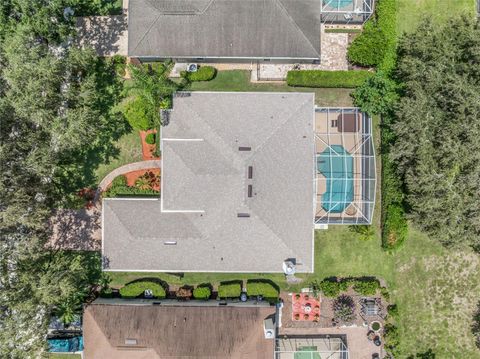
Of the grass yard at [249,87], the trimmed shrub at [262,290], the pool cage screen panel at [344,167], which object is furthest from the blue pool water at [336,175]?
the trimmed shrub at [262,290]

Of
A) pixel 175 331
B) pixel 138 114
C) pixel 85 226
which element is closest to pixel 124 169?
pixel 138 114

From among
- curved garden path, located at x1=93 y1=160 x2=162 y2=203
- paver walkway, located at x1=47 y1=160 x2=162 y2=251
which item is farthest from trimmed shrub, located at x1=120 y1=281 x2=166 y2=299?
curved garden path, located at x1=93 y1=160 x2=162 y2=203

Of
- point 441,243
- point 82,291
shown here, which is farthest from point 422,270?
point 82,291

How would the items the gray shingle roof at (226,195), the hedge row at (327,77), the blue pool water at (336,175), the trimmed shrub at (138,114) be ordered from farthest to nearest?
1. the hedge row at (327,77)
2. the blue pool water at (336,175)
3. the trimmed shrub at (138,114)
4. the gray shingle roof at (226,195)

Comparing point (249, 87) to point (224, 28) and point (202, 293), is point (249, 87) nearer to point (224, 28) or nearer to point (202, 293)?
point (224, 28)

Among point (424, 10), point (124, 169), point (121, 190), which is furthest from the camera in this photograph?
point (424, 10)

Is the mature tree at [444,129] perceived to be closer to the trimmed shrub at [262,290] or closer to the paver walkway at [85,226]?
the trimmed shrub at [262,290]
